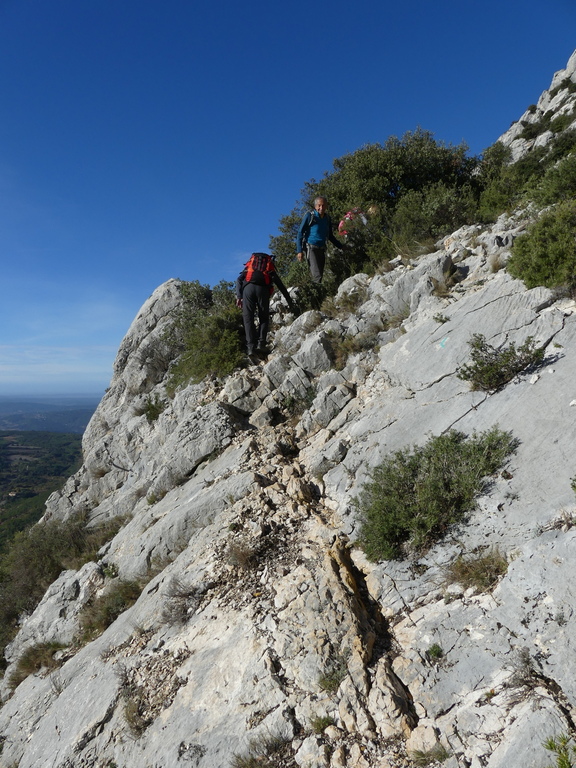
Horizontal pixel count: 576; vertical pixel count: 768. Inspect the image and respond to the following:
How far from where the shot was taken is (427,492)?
5.41 m

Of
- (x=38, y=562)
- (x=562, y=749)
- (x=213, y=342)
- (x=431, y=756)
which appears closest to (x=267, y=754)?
(x=431, y=756)

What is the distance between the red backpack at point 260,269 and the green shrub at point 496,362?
647cm

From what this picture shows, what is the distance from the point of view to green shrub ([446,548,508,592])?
448 cm

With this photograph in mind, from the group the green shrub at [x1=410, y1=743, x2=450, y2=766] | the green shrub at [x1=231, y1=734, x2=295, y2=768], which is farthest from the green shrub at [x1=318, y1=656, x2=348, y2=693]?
the green shrub at [x1=410, y1=743, x2=450, y2=766]

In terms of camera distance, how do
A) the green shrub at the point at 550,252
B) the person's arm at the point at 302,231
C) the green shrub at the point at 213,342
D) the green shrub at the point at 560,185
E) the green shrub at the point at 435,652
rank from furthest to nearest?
1. the person's arm at the point at 302,231
2. the green shrub at the point at 213,342
3. the green shrub at the point at 560,185
4. the green shrub at the point at 550,252
5. the green shrub at the point at 435,652

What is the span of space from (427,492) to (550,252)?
16.4 ft

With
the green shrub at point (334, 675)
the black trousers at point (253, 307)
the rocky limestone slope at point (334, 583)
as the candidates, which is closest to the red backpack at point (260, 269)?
the black trousers at point (253, 307)

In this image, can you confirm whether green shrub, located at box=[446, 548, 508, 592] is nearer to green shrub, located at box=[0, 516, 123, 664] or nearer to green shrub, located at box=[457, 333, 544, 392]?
green shrub, located at box=[457, 333, 544, 392]

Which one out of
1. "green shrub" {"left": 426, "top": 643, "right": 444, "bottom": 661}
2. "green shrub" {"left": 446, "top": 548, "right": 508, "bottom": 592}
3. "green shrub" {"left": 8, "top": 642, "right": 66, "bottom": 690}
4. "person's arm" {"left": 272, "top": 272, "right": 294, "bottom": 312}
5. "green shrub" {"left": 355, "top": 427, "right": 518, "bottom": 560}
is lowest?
"green shrub" {"left": 8, "top": 642, "right": 66, "bottom": 690}

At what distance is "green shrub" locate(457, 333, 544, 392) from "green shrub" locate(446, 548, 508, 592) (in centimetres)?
292

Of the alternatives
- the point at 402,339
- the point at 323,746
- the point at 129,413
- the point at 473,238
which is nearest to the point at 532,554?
the point at 323,746

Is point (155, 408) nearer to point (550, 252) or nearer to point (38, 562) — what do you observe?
point (38, 562)

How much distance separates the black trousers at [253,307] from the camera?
1106 cm

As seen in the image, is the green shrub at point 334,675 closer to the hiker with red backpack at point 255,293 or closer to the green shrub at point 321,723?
the green shrub at point 321,723
